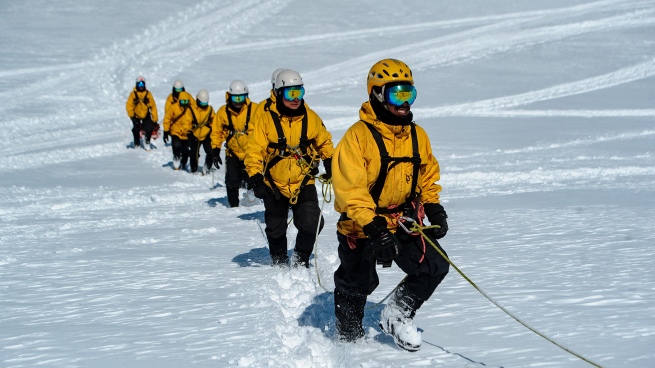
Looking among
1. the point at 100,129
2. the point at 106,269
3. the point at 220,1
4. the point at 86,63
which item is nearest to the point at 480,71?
the point at 100,129

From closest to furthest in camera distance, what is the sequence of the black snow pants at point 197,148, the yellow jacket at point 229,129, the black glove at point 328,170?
the black glove at point 328,170, the yellow jacket at point 229,129, the black snow pants at point 197,148

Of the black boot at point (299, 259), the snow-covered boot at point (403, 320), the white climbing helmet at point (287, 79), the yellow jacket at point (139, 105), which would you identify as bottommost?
the black boot at point (299, 259)

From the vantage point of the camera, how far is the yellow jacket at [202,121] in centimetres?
1527

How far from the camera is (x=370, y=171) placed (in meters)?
4.37

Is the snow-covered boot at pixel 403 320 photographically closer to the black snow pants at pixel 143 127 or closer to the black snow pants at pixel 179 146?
the black snow pants at pixel 179 146

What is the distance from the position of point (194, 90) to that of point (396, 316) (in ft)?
70.8

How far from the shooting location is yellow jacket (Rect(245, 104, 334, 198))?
688 centimetres

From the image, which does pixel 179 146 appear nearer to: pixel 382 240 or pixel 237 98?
pixel 237 98

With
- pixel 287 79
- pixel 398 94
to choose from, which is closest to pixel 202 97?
pixel 287 79

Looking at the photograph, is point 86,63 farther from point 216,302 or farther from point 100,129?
point 216,302

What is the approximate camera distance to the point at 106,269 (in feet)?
22.8

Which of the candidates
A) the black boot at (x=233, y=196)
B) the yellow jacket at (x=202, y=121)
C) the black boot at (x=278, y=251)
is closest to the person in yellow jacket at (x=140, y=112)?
the yellow jacket at (x=202, y=121)

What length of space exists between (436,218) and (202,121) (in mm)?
11568

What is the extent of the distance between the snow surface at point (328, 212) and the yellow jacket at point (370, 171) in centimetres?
92
